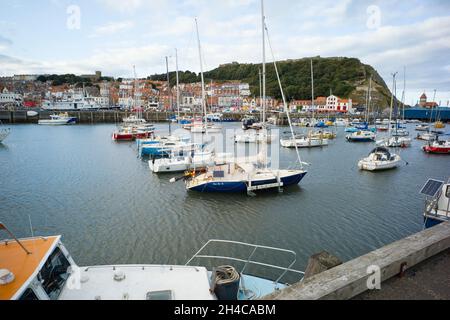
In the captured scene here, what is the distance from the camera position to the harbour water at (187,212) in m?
12.5

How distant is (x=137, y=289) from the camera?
5836 mm

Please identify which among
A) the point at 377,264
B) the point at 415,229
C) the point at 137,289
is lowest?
the point at 415,229

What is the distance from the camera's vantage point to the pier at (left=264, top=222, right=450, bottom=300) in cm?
402

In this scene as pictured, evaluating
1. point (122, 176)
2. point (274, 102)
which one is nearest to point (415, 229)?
point (122, 176)

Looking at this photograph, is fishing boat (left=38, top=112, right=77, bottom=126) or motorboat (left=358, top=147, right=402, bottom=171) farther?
fishing boat (left=38, top=112, right=77, bottom=126)

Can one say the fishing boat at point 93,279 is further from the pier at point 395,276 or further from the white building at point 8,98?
the white building at point 8,98

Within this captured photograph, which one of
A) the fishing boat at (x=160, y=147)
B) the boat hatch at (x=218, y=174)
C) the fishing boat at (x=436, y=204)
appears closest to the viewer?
the fishing boat at (x=436, y=204)

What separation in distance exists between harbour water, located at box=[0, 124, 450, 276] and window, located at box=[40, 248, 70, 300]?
5.38 meters

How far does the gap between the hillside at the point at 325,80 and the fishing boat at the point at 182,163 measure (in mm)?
113475

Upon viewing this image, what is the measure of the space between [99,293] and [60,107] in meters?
125

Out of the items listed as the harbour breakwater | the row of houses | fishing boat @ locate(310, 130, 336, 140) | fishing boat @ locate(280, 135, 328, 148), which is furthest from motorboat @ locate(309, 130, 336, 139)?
the row of houses

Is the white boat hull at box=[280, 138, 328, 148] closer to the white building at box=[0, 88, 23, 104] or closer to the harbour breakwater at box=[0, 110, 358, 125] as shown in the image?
the harbour breakwater at box=[0, 110, 358, 125]

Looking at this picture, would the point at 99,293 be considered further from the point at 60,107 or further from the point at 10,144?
the point at 60,107

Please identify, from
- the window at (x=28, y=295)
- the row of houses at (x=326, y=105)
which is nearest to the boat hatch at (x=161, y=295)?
the window at (x=28, y=295)
